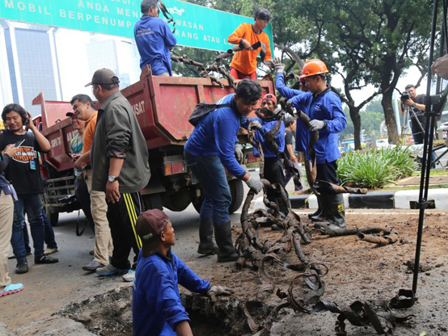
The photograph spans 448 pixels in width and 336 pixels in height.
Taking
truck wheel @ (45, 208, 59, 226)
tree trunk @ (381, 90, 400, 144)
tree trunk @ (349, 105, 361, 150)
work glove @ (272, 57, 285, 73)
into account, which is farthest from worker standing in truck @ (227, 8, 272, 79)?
tree trunk @ (349, 105, 361, 150)

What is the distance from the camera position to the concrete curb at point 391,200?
561 centimetres

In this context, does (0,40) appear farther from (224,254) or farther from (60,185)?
(224,254)

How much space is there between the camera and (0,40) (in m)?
28.1

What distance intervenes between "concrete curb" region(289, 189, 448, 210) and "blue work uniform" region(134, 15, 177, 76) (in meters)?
3.15

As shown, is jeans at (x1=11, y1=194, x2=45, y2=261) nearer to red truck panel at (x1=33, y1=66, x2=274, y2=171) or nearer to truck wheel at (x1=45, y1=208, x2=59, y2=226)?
red truck panel at (x1=33, y1=66, x2=274, y2=171)

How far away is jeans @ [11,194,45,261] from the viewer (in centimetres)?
458

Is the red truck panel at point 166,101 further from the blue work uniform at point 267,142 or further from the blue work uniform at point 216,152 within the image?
the blue work uniform at point 216,152

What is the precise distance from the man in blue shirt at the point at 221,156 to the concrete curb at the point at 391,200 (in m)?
2.72

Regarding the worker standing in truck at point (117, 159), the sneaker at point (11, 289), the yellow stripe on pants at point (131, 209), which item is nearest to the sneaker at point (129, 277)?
the worker standing in truck at point (117, 159)

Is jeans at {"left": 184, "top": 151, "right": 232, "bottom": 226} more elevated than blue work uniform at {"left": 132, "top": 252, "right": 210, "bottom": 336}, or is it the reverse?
jeans at {"left": 184, "top": 151, "right": 232, "bottom": 226}

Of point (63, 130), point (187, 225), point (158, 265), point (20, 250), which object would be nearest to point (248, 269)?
point (158, 265)

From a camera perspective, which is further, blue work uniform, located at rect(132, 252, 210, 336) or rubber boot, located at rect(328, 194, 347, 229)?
rubber boot, located at rect(328, 194, 347, 229)

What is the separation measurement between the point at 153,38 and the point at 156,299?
4.43m

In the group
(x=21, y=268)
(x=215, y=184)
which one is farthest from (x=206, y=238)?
(x=21, y=268)
